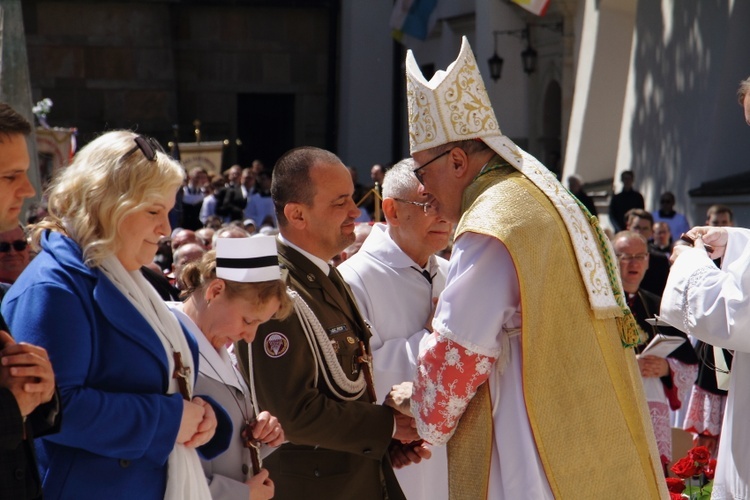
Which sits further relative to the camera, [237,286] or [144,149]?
[237,286]

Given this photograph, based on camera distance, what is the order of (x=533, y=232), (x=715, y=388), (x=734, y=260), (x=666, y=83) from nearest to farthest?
A: 1. (x=533, y=232)
2. (x=734, y=260)
3. (x=715, y=388)
4. (x=666, y=83)

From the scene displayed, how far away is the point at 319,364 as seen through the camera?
389cm

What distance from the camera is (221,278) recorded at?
3494 mm

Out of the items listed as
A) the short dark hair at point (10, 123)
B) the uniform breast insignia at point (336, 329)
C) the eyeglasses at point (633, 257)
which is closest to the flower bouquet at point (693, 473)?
the uniform breast insignia at point (336, 329)

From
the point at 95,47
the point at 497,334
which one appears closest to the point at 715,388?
the point at 497,334

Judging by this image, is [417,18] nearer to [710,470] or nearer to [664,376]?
Result: [664,376]

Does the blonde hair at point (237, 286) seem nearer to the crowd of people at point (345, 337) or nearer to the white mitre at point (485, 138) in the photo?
the crowd of people at point (345, 337)

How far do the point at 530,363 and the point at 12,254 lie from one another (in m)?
2.97

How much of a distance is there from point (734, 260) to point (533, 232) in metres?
1.33

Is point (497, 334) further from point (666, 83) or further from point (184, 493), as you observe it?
point (666, 83)

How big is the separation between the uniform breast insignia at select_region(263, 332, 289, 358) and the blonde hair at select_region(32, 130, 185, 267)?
921 mm

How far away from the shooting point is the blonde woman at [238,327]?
346 centimetres

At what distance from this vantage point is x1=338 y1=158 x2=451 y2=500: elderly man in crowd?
4.58 m

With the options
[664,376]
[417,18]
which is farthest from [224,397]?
[417,18]
